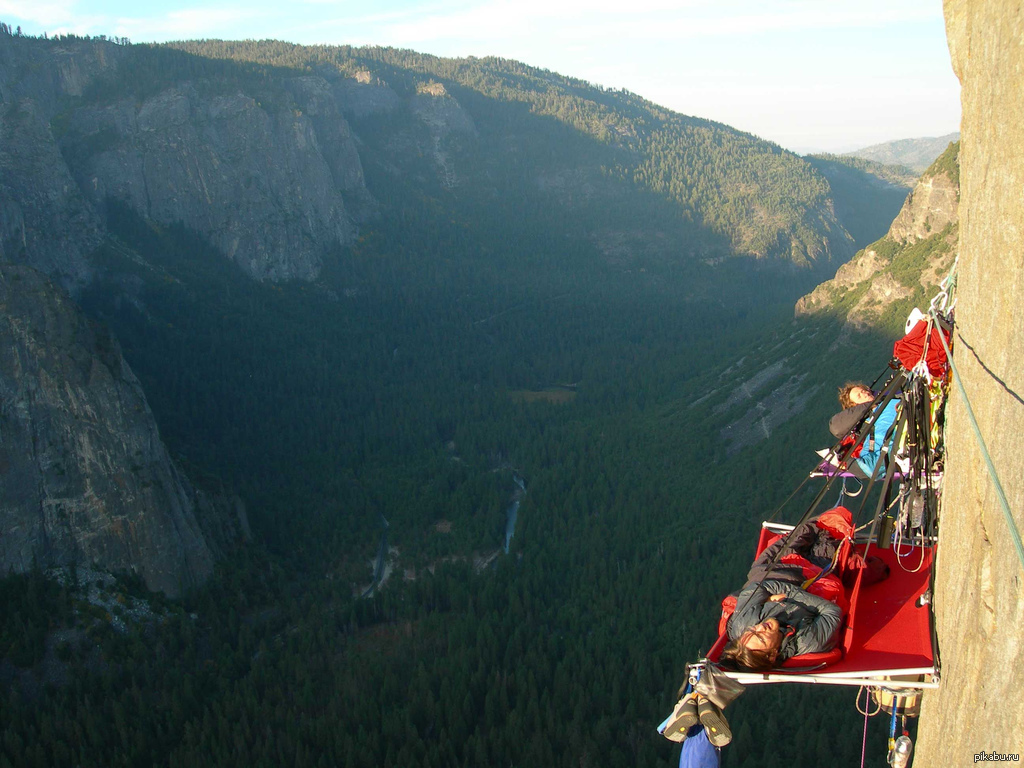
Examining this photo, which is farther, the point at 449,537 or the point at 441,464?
the point at 441,464

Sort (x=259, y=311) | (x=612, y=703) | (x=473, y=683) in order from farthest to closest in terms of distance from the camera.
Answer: (x=259, y=311)
(x=473, y=683)
(x=612, y=703)

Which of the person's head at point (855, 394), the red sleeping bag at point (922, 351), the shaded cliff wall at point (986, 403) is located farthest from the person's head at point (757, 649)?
the person's head at point (855, 394)

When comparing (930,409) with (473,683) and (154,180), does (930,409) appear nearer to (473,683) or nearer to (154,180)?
(473,683)

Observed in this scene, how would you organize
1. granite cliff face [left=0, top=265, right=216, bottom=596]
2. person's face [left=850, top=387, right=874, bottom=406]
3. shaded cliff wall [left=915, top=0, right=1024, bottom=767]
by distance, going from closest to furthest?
1. shaded cliff wall [left=915, top=0, right=1024, bottom=767]
2. person's face [left=850, top=387, right=874, bottom=406]
3. granite cliff face [left=0, top=265, right=216, bottom=596]

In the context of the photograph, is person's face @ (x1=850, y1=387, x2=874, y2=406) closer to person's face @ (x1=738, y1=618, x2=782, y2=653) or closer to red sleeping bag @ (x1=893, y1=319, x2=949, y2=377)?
red sleeping bag @ (x1=893, y1=319, x2=949, y2=377)

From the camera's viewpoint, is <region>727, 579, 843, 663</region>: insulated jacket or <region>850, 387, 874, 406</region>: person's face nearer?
<region>727, 579, 843, 663</region>: insulated jacket

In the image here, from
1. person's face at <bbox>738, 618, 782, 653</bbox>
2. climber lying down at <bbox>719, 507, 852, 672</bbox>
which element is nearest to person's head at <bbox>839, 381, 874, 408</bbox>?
climber lying down at <bbox>719, 507, 852, 672</bbox>

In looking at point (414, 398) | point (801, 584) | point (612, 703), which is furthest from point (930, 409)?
point (414, 398)

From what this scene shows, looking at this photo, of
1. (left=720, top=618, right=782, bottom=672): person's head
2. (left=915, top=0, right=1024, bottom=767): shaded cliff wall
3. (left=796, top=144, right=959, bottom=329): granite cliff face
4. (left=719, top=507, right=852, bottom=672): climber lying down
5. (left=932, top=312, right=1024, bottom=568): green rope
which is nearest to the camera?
(left=932, top=312, right=1024, bottom=568): green rope

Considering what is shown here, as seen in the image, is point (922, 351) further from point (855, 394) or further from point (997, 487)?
point (997, 487)
